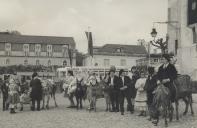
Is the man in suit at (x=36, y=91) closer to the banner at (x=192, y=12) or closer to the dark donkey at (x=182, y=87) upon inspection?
the dark donkey at (x=182, y=87)

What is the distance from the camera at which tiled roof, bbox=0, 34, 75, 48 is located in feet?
361

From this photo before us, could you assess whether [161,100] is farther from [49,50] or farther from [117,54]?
[49,50]

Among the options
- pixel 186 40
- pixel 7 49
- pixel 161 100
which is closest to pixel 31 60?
pixel 7 49

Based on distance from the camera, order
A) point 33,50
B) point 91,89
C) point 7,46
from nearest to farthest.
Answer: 1. point 91,89
2. point 7,46
3. point 33,50

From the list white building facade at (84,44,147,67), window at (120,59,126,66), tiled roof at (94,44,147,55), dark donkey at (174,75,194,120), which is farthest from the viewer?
window at (120,59,126,66)

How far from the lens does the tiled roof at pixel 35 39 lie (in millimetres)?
109894

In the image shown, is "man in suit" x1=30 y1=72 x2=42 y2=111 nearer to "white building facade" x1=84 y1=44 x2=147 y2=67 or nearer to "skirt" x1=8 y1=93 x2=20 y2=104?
"skirt" x1=8 y1=93 x2=20 y2=104

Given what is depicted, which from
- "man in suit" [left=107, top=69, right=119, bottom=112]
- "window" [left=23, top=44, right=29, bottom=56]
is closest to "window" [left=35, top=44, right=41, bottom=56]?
"window" [left=23, top=44, right=29, bottom=56]

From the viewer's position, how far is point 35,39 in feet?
368

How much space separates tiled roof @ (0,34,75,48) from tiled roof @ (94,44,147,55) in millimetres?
16155

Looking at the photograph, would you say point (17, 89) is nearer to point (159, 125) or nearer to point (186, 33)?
point (159, 125)

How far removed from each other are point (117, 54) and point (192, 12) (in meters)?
60.0

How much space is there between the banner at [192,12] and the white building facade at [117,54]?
55.9 m

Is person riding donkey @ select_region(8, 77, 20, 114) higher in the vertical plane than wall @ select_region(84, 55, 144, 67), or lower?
lower
